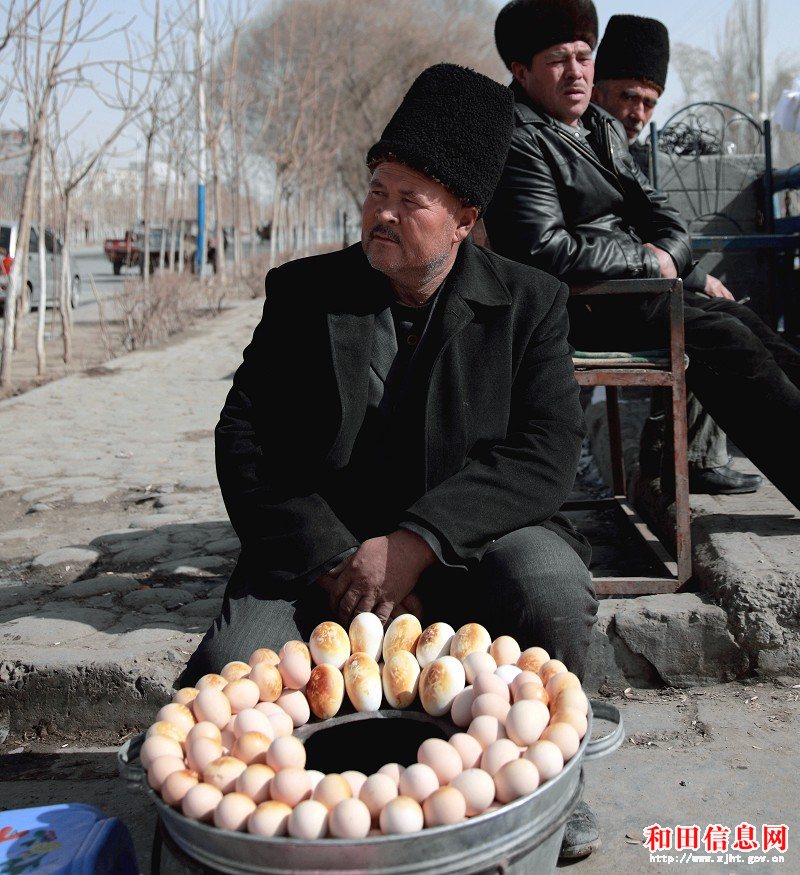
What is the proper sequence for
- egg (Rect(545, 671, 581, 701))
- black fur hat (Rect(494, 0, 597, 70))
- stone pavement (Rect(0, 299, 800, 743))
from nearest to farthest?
egg (Rect(545, 671, 581, 701)) < stone pavement (Rect(0, 299, 800, 743)) < black fur hat (Rect(494, 0, 597, 70))

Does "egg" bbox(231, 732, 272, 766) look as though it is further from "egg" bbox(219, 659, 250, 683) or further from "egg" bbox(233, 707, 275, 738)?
"egg" bbox(219, 659, 250, 683)

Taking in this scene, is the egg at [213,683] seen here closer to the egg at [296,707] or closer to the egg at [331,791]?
the egg at [296,707]

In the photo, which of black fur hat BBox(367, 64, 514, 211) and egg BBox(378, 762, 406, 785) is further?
black fur hat BBox(367, 64, 514, 211)

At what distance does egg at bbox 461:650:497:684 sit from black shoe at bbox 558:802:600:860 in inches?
20.8

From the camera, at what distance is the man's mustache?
7.17ft

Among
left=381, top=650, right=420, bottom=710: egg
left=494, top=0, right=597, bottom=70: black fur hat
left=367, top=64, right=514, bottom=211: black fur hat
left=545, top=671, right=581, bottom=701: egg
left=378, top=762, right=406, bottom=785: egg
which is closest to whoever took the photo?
left=378, top=762, right=406, bottom=785: egg

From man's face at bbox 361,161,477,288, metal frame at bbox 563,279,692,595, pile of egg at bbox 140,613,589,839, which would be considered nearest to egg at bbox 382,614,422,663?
pile of egg at bbox 140,613,589,839

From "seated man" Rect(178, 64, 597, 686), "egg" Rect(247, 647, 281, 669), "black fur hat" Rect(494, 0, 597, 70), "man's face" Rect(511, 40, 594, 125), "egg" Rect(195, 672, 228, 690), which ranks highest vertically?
"black fur hat" Rect(494, 0, 597, 70)

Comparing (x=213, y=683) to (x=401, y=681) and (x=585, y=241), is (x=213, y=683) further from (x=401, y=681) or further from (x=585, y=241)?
(x=585, y=241)

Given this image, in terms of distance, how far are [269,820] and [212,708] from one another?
32 cm

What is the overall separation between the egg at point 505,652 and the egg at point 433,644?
8 cm

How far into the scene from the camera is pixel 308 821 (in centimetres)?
131

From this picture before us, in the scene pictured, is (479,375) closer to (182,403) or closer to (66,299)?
(182,403)

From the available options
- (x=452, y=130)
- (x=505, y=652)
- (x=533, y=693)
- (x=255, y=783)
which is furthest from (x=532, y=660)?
(x=452, y=130)
